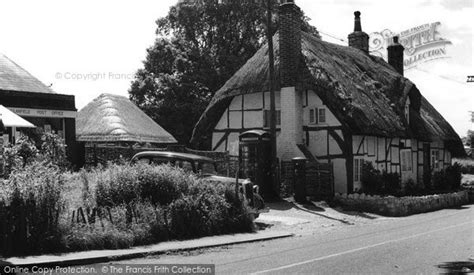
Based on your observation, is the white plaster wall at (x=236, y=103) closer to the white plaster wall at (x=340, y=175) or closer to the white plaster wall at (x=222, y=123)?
the white plaster wall at (x=222, y=123)

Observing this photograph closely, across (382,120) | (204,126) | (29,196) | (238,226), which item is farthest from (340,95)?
(29,196)

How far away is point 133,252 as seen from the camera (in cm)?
1037

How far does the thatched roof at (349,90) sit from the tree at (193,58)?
35.7 feet

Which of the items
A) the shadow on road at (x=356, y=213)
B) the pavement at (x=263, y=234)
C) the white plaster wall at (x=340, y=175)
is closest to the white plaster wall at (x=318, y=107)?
the white plaster wall at (x=340, y=175)

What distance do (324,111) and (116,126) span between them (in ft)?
43.2

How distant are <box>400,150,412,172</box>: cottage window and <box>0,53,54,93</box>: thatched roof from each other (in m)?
18.6

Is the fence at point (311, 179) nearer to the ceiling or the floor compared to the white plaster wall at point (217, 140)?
nearer to the floor

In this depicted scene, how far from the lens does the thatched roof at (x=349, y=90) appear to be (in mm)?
23594

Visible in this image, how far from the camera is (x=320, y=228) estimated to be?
15.9 meters

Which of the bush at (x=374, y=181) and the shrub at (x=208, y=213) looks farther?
the bush at (x=374, y=181)

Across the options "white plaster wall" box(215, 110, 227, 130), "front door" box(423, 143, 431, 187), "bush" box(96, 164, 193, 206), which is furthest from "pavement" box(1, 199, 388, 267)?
"front door" box(423, 143, 431, 187)

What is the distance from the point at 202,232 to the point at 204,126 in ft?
49.3

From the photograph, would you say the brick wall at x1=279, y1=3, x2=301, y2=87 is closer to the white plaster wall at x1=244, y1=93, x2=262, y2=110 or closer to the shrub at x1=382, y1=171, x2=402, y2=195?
the white plaster wall at x1=244, y1=93, x2=262, y2=110

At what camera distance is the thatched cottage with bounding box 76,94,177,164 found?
101ft
